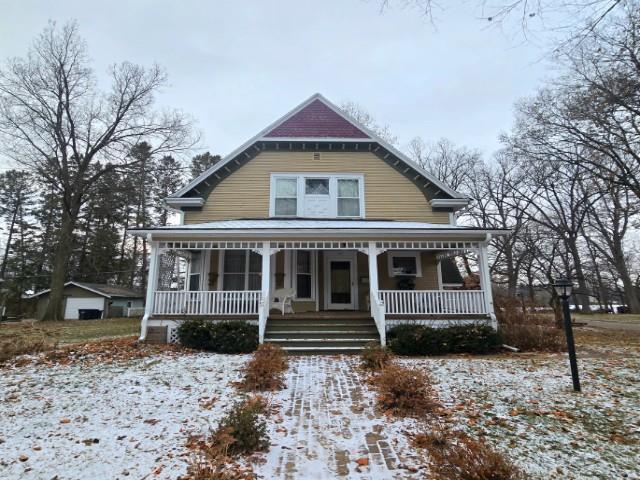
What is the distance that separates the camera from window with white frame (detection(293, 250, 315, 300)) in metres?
11.2

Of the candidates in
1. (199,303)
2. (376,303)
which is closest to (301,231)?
(376,303)

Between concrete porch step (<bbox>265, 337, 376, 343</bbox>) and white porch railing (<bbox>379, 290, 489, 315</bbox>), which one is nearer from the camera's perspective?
concrete porch step (<bbox>265, 337, 376, 343</bbox>)

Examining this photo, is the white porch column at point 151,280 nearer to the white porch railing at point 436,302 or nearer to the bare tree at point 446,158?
the white porch railing at point 436,302

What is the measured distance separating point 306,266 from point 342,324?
2.71 m

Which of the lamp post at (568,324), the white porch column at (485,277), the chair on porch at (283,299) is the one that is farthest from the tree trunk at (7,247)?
the lamp post at (568,324)

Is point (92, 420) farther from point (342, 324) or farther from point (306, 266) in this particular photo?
point (306, 266)

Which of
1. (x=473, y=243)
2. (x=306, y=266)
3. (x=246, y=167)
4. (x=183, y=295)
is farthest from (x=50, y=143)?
(x=473, y=243)

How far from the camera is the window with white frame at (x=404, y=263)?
38.0ft

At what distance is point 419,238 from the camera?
9.52m

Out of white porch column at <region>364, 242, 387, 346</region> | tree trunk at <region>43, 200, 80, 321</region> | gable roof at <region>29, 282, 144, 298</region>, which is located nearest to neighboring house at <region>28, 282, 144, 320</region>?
gable roof at <region>29, 282, 144, 298</region>

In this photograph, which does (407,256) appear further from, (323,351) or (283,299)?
(323,351)

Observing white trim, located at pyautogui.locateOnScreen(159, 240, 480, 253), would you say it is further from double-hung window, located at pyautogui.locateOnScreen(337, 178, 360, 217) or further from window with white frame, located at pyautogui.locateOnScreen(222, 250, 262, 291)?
double-hung window, located at pyautogui.locateOnScreen(337, 178, 360, 217)

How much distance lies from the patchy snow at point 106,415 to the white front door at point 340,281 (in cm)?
506

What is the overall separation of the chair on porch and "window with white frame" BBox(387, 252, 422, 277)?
353cm
